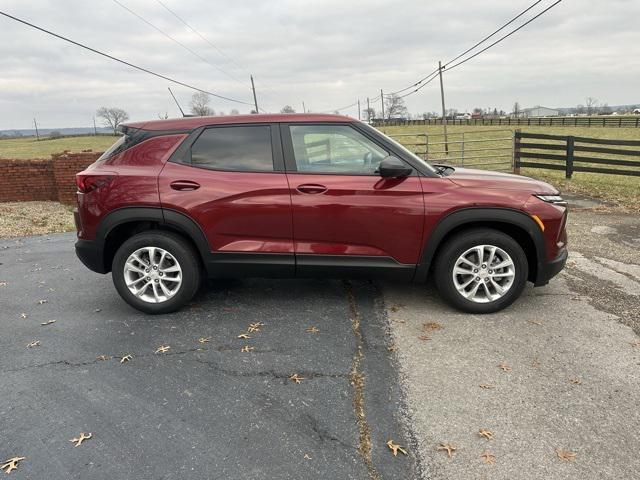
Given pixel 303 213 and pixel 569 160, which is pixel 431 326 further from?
pixel 569 160

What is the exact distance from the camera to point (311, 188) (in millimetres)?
3619

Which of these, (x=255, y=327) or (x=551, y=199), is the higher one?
(x=551, y=199)

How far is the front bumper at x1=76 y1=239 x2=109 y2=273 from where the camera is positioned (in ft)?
12.7

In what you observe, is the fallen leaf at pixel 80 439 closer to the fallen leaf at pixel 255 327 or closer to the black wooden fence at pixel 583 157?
the fallen leaf at pixel 255 327

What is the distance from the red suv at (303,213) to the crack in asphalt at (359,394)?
42 cm

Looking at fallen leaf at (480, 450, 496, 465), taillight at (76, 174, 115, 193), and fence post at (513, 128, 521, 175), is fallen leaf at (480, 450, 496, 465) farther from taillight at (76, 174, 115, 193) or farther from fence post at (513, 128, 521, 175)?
fence post at (513, 128, 521, 175)

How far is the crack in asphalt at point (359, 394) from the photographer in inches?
87.4

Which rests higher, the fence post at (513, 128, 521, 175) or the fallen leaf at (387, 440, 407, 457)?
the fence post at (513, 128, 521, 175)

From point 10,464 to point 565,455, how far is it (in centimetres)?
279

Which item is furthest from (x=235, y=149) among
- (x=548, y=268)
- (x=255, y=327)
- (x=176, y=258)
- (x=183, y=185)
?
(x=548, y=268)

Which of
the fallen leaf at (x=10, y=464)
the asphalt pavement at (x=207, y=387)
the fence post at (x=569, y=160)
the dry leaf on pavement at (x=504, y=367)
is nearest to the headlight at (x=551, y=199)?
the dry leaf on pavement at (x=504, y=367)

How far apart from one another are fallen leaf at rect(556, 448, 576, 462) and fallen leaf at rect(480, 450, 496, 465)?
1.09ft

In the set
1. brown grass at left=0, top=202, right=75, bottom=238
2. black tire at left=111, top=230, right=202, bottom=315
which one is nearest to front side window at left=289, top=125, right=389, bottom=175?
black tire at left=111, top=230, right=202, bottom=315

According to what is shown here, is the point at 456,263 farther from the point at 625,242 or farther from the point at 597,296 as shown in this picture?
the point at 625,242
